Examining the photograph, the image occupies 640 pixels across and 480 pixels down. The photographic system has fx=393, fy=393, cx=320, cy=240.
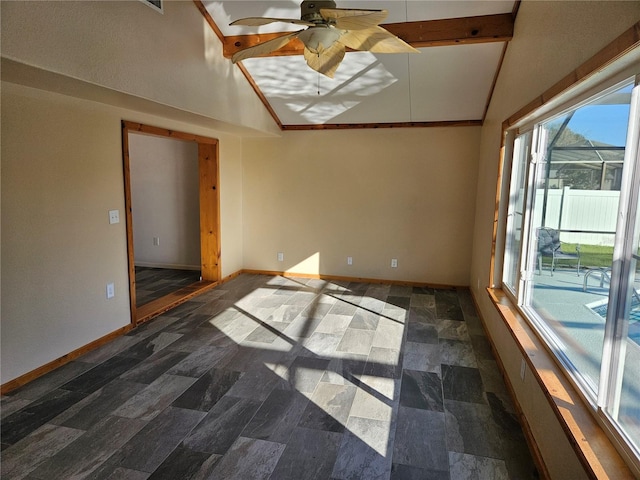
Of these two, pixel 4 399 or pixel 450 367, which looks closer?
pixel 4 399

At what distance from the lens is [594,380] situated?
6.03 ft

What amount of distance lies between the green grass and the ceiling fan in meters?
1.49

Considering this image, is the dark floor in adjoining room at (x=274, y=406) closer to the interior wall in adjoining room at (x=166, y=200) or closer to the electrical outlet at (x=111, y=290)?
the electrical outlet at (x=111, y=290)

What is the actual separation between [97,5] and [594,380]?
367 cm

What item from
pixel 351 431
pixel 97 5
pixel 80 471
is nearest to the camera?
pixel 80 471

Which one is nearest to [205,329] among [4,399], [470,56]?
[4,399]

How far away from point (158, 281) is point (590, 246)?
520cm

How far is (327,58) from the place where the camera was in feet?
8.16

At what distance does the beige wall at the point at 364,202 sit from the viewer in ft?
17.4

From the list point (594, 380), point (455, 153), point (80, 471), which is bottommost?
point (80, 471)

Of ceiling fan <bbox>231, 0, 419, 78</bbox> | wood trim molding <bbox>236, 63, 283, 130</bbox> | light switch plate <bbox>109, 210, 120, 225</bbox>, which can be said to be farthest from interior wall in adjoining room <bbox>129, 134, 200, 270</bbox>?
ceiling fan <bbox>231, 0, 419, 78</bbox>

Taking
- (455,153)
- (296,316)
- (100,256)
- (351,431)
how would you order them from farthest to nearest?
(455,153), (296,316), (100,256), (351,431)

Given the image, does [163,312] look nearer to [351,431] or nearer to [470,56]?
[351,431]

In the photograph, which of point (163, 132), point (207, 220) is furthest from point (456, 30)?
point (207, 220)
